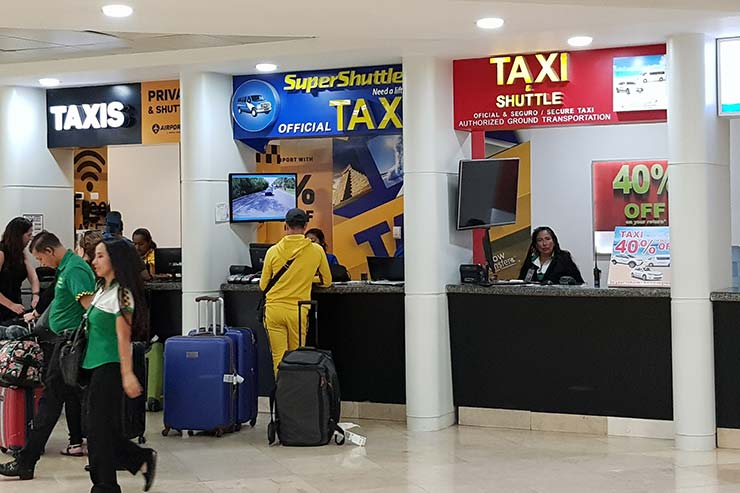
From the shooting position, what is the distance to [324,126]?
8586 millimetres

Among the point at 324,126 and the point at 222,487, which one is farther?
the point at 324,126

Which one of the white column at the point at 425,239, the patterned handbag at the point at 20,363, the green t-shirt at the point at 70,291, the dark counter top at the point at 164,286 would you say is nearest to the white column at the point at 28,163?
the dark counter top at the point at 164,286

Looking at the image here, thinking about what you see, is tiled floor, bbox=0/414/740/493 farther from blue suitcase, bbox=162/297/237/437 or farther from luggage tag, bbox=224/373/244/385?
luggage tag, bbox=224/373/244/385

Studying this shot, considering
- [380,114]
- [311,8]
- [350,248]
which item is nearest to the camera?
[311,8]

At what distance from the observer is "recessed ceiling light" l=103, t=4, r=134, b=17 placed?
5984mm

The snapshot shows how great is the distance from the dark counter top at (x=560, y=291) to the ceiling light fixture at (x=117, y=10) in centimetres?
305

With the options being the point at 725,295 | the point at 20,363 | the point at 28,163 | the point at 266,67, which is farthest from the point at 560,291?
the point at 28,163

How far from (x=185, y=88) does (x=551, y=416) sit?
374cm

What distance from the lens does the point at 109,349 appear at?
5.56m

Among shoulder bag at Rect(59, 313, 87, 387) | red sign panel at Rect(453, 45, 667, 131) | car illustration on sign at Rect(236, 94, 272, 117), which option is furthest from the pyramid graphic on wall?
shoulder bag at Rect(59, 313, 87, 387)

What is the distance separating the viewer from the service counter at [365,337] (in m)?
8.17

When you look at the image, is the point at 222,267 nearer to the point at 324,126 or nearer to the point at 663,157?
the point at 324,126

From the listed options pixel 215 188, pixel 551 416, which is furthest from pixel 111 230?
pixel 551 416

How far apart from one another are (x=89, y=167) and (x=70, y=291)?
541 cm
